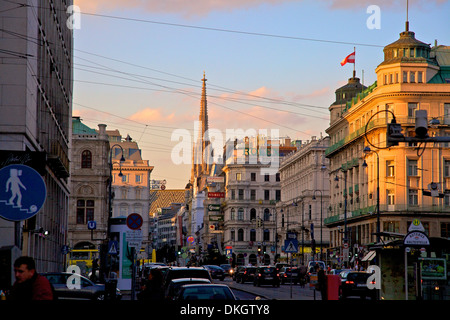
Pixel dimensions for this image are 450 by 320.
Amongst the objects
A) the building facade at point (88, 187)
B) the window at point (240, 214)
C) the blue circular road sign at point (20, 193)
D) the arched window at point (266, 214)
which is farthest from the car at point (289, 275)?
the window at point (240, 214)

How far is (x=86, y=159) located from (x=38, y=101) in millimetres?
66109

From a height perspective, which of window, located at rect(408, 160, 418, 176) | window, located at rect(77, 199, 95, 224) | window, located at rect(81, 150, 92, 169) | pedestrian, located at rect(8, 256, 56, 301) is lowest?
pedestrian, located at rect(8, 256, 56, 301)

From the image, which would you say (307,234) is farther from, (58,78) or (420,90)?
(58,78)

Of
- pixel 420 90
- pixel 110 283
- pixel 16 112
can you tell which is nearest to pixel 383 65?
pixel 420 90

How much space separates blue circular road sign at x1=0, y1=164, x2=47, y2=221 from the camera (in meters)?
11.3

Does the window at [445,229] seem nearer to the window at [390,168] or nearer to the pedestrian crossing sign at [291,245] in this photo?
the window at [390,168]

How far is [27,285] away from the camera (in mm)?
8938

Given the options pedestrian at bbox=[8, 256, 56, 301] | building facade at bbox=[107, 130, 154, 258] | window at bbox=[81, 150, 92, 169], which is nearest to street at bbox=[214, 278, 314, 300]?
pedestrian at bbox=[8, 256, 56, 301]

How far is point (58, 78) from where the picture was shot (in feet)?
165

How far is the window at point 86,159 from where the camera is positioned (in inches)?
4114

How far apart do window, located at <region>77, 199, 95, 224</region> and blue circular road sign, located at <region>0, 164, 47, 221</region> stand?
3618 inches

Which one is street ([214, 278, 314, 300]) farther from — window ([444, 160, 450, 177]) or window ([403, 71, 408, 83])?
window ([403, 71, 408, 83])

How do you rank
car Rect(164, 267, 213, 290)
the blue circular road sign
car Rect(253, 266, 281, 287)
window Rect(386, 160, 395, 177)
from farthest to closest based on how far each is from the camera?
window Rect(386, 160, 395, 177), car Rect(253, 266, 281, 287), car Rect(164, 267, 213, 290), the blue circular road sign
